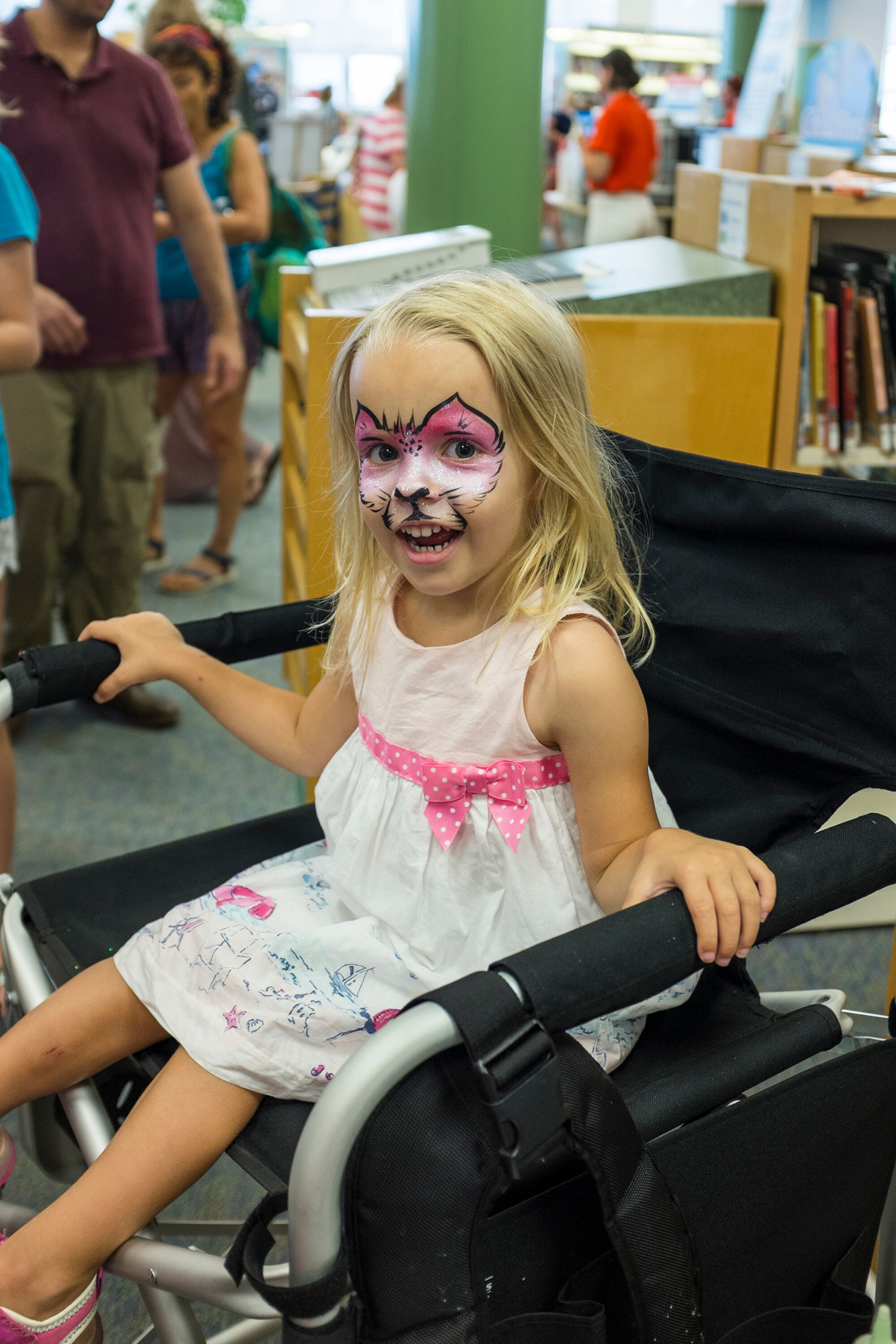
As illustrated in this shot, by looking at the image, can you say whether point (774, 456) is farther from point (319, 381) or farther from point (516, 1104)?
point (516, 1104)

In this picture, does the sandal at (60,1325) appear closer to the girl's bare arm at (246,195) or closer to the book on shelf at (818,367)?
the book on shelf at (818,367)

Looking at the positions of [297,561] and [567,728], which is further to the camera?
[297,561]

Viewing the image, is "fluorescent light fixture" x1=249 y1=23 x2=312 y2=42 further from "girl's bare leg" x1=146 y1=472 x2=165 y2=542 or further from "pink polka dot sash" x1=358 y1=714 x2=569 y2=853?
"pink polka dot sash" x1=358 y1=714 x2=569 y2=853

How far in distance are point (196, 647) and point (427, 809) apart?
0.33 m

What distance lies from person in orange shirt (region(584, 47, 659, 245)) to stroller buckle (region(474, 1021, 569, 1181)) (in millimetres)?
4629

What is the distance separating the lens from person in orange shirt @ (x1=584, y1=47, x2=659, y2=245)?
15.8ft

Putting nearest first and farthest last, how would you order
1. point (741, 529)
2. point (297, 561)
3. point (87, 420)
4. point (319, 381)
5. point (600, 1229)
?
point (600, 1229), point (741, 529), point (319, 381), point (297, 561), point (87, 420)

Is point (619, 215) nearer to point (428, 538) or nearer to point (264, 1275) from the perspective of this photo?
point (428, 538)

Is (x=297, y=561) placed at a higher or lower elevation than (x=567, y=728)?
lower

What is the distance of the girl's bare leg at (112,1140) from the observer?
0.75m

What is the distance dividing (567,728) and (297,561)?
1.18 meters

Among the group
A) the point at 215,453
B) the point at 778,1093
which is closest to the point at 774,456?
the point at 778,1093

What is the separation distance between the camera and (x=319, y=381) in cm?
156

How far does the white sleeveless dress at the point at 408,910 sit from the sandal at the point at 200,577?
2102 mm
